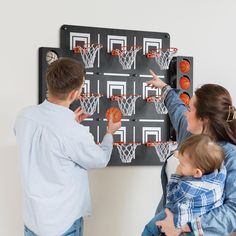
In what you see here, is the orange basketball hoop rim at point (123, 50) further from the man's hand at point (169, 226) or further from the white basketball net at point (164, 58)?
the man's hand at point (169, 226)

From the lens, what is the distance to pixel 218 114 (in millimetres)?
1899

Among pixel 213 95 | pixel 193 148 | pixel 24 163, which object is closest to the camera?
pixel 193 148

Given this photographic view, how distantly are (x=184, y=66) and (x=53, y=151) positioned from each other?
45.3 inches

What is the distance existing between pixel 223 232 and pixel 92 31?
1.42 m

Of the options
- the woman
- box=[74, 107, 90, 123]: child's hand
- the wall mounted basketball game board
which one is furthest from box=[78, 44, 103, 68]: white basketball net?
the woman

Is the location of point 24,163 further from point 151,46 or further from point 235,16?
point 235,16

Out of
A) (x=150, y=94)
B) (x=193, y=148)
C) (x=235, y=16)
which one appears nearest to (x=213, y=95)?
(x=193, y=148)

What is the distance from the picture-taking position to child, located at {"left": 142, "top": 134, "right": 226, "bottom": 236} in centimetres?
177

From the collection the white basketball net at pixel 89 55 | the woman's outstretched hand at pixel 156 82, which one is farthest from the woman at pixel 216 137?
the white basketball net at pixel 89 55

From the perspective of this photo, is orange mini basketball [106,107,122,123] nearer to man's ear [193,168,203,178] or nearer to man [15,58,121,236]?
man [15,58,121,236]

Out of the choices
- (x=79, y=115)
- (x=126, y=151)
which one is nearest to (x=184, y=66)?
(x=126, y=151)

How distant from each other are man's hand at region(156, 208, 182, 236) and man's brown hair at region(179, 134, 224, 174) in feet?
0.79

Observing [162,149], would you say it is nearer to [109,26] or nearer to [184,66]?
[184,66]

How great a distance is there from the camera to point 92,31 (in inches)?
105
